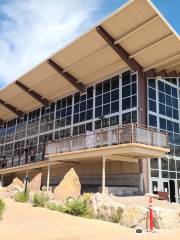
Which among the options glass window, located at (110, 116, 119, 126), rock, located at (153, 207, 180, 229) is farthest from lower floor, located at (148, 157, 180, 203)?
rock, located at (153, 207, 180, 229)

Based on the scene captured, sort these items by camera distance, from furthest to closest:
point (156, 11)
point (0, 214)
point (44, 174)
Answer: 1. point (44, 174)
2. point (156, 11)
3. point (0, 214)

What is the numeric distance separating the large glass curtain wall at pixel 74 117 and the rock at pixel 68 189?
248 inches

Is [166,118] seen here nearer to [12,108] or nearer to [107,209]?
[107,209]

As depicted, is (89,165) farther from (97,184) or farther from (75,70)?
(75,70)

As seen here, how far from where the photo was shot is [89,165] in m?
24.7

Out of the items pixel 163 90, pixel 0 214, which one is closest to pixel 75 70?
pixel 163 90

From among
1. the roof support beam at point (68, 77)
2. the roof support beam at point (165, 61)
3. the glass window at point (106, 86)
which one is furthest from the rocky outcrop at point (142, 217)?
the roof support beam at point (68, 77)

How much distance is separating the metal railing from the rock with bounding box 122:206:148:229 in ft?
22.6

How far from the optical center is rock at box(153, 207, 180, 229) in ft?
33.5

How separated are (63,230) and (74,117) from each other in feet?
61.7

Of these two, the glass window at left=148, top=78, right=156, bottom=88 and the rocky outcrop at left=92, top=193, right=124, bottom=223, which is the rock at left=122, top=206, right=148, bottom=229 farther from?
the glass window at left=148, top=78, right=156, bottom=88

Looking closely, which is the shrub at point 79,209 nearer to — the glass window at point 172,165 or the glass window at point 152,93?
the glass window at point 172,165

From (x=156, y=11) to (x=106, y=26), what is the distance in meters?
3.81

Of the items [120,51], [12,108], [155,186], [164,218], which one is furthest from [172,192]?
[12,108]
